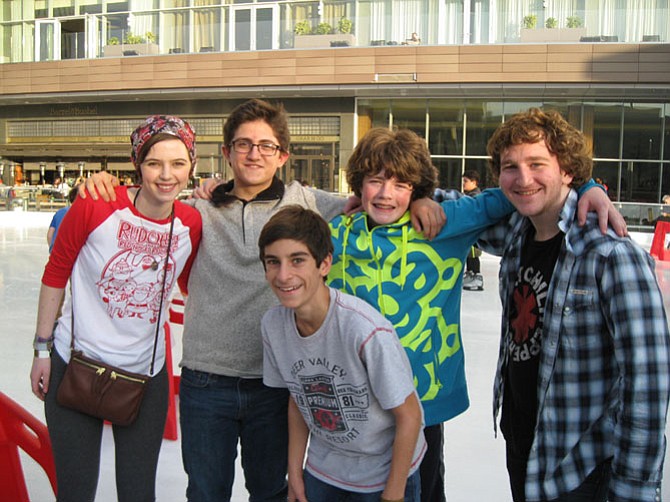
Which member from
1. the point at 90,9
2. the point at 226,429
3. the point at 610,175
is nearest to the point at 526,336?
the point at 226,429

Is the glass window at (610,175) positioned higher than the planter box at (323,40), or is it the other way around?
the planter box at (323,40)

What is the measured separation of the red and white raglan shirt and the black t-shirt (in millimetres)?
1069

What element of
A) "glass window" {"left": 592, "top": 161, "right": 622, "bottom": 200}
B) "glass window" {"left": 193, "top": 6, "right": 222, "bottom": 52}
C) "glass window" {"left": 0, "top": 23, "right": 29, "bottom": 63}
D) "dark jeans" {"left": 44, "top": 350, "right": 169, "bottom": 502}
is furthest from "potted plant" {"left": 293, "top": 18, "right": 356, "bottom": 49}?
"dark jeans" {"left": 44, "top": 350, "right": 169, "bottom": 502}

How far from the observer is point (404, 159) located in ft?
6.16

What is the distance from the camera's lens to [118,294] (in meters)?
1.91

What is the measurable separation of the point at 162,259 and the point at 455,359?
0.96m

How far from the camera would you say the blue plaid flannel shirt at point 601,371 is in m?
1.54

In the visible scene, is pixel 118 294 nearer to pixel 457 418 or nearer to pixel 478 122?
pixel 457 418

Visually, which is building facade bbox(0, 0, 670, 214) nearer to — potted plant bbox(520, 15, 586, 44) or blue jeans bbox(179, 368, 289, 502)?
potted plant bbox(520, 15, 586, 44)

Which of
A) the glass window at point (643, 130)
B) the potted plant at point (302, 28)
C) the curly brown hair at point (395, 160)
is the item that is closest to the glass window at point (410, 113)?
the potted plant at point (302, 28)

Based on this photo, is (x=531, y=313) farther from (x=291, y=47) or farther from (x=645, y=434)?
(x=291, y=47)

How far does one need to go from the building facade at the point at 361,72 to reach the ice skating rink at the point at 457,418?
13.3 meters

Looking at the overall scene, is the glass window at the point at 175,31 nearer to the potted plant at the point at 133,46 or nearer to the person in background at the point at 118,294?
the potted plant at the point at 133,46

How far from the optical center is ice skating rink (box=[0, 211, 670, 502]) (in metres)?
2.87
